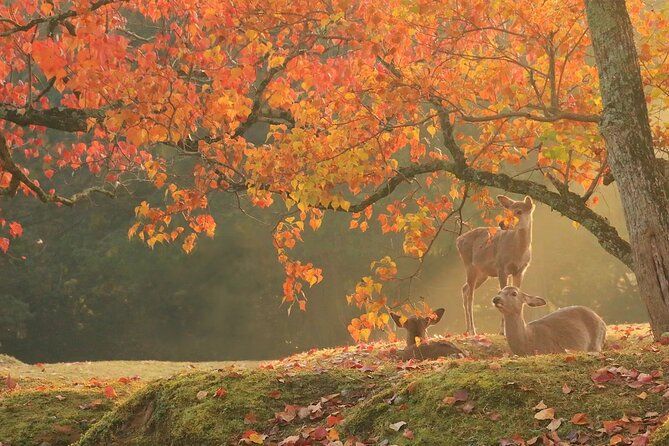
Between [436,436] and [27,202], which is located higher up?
[27,202]

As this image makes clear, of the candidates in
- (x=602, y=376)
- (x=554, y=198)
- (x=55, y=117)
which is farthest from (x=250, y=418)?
(x=55, y=117)

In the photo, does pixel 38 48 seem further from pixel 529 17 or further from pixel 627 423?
pixel 627 423

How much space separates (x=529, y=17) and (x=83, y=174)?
2246 centimetres

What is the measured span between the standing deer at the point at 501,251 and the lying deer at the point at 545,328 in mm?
2427

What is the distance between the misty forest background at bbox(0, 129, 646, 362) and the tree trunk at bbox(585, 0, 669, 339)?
16.4 metres

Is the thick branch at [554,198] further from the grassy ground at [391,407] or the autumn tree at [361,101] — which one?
the grassy ground at [391,407]

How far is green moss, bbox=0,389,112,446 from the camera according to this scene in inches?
371

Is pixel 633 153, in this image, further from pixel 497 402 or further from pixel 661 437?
pixel 661 437

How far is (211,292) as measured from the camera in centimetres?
2681

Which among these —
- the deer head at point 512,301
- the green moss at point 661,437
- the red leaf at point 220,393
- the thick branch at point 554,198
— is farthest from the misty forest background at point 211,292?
the green moss at point 661,437

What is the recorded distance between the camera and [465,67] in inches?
509

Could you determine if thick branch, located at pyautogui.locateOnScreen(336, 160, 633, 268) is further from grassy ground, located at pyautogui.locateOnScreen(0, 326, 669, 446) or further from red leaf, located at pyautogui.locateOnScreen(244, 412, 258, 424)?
red leaf, located at pyautogui.locateOnScreen(244, 412, 258, 424)

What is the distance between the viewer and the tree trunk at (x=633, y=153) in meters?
9.49

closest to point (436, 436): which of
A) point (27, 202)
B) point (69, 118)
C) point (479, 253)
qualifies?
point (69, 118)
